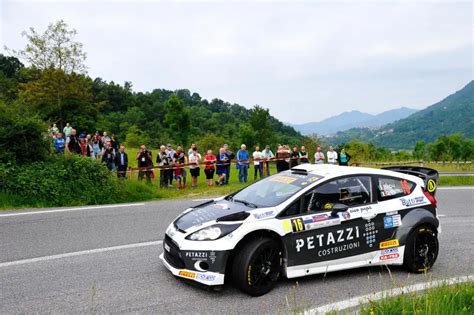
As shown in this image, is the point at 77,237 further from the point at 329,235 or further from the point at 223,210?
the point at 329,235

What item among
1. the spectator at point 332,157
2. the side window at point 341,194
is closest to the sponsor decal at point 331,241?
the side window at point 341,194

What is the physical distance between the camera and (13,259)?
265 inches

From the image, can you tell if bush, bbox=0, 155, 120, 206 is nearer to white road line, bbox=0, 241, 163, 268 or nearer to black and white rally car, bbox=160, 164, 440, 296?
white road line, bbox=0, 241, 163, 268

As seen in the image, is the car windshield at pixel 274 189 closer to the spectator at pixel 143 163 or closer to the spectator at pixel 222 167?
the spectator at pixel 143 163

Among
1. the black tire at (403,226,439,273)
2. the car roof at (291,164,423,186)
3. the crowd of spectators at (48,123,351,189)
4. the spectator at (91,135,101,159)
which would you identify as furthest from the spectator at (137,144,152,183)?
the black tire at (403,226,439,273)

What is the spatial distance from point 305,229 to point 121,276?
269 centimetres

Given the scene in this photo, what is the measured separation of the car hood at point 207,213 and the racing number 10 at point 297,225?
651mm

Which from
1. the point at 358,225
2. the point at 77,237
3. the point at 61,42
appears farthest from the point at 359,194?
the point at 61,42

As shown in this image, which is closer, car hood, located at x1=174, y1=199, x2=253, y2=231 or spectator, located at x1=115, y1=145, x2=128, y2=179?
car hood, located at x1=174, y1=199, x2=253, y2=231

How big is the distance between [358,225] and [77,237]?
204 inches

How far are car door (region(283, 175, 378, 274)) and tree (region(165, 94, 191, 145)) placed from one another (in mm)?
49387

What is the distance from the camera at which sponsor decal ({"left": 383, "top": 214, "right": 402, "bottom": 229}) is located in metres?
6.54

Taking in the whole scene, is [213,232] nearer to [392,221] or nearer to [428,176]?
[392,221]

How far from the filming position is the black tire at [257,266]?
5402mm
